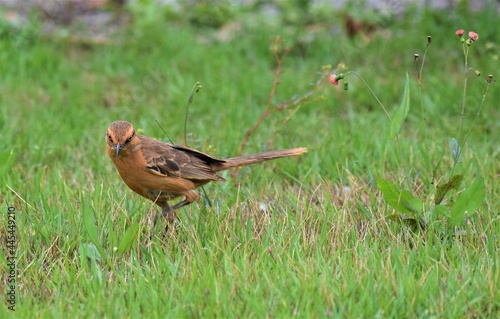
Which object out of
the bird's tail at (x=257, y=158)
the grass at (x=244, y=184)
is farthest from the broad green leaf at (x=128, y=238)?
the bird's tail at (x=257, y=158)

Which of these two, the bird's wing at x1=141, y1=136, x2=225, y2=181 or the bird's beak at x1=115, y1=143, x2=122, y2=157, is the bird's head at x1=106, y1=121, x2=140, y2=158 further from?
the bird's wing at x1=141, y1=136, x2=225, y2=181

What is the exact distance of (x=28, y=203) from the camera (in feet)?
16.4

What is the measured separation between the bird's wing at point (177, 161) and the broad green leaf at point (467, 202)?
4.51 feet

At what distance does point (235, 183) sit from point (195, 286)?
164 cm

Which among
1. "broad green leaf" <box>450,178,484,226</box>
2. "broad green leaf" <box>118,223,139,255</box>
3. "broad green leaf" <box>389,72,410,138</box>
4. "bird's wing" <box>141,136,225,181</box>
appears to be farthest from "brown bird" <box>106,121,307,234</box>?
"broad green leaf" <box>450,178,484,226</box>

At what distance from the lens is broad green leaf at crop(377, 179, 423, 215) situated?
460cm

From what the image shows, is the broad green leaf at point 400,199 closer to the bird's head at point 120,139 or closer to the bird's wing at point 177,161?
the bird's wing at point 177,161

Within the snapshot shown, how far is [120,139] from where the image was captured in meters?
4.79

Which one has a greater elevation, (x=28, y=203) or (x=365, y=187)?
(x=28, y=203)

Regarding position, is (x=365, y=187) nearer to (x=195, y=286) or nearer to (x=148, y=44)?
(x=195, y=286)

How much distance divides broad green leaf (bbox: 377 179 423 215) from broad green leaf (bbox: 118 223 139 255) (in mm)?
1324

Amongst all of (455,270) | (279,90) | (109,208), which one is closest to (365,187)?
(455,270)

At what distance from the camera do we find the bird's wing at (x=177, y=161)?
4.94 meters

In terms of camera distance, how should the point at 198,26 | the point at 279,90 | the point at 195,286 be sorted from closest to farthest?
the point at 195,286 < the point at 279,90 < the point at 198,26
